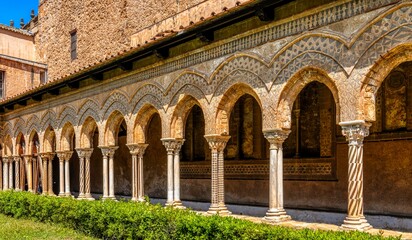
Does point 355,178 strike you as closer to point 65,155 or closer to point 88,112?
point 88,112

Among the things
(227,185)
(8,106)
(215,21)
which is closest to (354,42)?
(215,21)

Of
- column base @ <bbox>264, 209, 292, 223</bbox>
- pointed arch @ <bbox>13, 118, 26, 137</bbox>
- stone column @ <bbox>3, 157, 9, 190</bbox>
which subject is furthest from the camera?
stone column @ <bbox>3, 157, 9, 190</bbox>

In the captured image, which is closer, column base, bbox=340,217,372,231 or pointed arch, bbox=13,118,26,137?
column base, bbox=340,217,372,231

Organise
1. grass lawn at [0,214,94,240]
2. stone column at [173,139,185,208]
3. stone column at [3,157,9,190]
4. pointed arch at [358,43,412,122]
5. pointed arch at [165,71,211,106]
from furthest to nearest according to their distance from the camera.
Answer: stone column at [3,157,9,190] → stone column at [173,139,185,208] → grass lawn at [0,214,94,240] → pointed arch at [165,71,211,106] → pointed arch at [358,43,412,122]

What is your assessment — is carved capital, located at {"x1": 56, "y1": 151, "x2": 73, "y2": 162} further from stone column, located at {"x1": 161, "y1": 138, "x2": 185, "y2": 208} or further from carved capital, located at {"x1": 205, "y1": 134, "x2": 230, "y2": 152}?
carved capital, located at {"x1": 205, "y1": 134, "x2": 230, "y2": 152}

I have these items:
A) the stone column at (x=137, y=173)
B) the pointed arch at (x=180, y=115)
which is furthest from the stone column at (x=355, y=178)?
the stone column at (x=137, y=173)

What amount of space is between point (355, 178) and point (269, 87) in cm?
251

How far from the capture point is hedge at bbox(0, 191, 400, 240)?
24.8ft

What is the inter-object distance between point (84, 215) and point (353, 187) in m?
6.72

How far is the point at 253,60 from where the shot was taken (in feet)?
32.3

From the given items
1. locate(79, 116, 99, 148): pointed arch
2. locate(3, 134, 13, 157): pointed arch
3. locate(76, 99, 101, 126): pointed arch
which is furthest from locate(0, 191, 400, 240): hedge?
locate(3, 134, 13, 157): pointed arch

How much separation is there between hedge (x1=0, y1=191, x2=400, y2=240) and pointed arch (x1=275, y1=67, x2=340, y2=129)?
216 cm

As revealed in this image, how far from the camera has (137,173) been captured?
13820mm

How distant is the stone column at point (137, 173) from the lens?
13.7m
